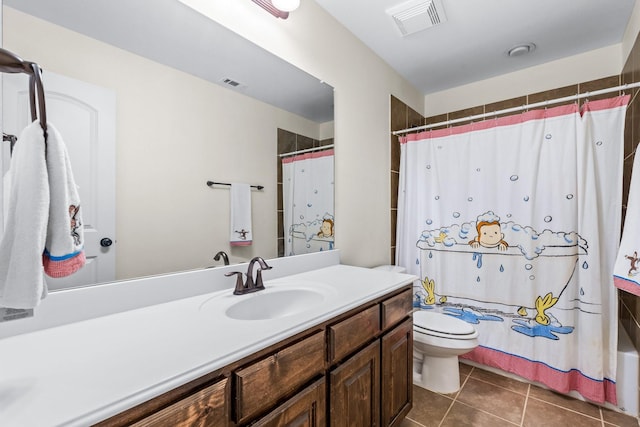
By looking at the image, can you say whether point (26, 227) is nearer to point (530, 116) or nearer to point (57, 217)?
point (57, 217)

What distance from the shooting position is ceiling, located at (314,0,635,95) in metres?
1.77

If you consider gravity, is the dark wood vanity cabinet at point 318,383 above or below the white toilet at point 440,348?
above

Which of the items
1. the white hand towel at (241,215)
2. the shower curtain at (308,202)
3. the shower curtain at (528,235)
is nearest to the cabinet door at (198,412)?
the white hand towel at (241,215)

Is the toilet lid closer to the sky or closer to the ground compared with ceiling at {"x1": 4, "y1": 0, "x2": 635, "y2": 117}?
closer to the ground

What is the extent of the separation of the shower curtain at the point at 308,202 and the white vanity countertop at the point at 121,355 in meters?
0.62

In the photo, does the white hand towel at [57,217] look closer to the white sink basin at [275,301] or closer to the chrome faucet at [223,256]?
the white sink basin at [275,301]

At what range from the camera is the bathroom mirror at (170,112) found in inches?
36.2

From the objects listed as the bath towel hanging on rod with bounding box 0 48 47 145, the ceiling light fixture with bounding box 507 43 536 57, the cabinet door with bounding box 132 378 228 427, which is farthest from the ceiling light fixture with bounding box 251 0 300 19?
the ceiling light fixture with bounding box 507 43 536 57

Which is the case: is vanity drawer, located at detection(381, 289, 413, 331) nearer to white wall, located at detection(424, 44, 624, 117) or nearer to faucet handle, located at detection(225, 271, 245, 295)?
faucet handle, located at detection(225, 271, 245, 295)

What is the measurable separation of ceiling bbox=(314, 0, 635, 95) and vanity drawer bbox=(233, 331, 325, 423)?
1.89 m

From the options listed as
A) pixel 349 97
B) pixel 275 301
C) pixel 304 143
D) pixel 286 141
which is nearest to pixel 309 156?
pixel 304 143

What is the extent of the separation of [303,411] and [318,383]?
3.6 inches

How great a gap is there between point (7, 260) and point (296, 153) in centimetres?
128

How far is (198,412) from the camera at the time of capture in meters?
0.65
